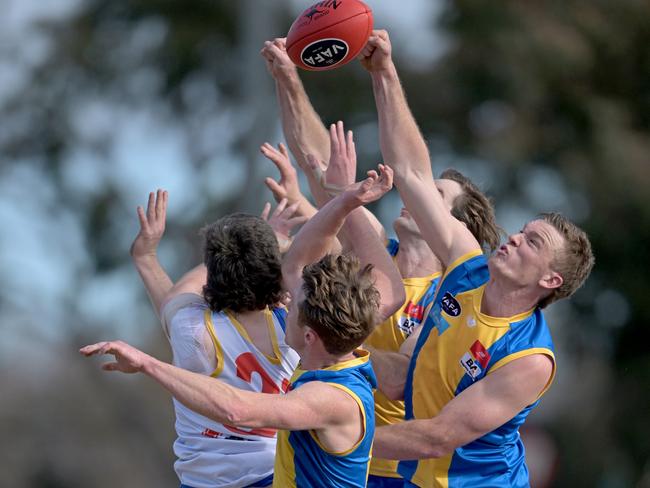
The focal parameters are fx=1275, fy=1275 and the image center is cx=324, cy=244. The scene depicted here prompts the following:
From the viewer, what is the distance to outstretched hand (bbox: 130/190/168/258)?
6484mm

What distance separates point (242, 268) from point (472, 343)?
104cm

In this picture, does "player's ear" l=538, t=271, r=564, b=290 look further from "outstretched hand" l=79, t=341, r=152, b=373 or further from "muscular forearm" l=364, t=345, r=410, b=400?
"outstretched hand" l=79, t=341, r=152, b=373

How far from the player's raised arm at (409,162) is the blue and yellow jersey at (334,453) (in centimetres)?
99

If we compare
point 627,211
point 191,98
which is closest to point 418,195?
point 627,211

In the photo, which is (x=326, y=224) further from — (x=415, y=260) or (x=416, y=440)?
(x=415, y=260)

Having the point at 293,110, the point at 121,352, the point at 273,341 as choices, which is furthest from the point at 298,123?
the point at 121,352

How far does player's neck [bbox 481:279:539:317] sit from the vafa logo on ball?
1325 millimetres

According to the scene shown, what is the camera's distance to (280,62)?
6.46 meters

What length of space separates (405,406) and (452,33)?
17030 mm

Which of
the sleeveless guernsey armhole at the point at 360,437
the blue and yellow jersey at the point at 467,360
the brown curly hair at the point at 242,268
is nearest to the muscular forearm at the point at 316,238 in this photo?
the brown curly hair at the point at 242,268

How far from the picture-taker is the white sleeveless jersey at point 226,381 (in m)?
5.50

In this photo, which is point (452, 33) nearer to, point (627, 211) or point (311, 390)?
point (627, 211)

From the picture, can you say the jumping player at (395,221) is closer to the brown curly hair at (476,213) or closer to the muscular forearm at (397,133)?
the brown curly hair at (476,213)

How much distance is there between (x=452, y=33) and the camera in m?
22.2
